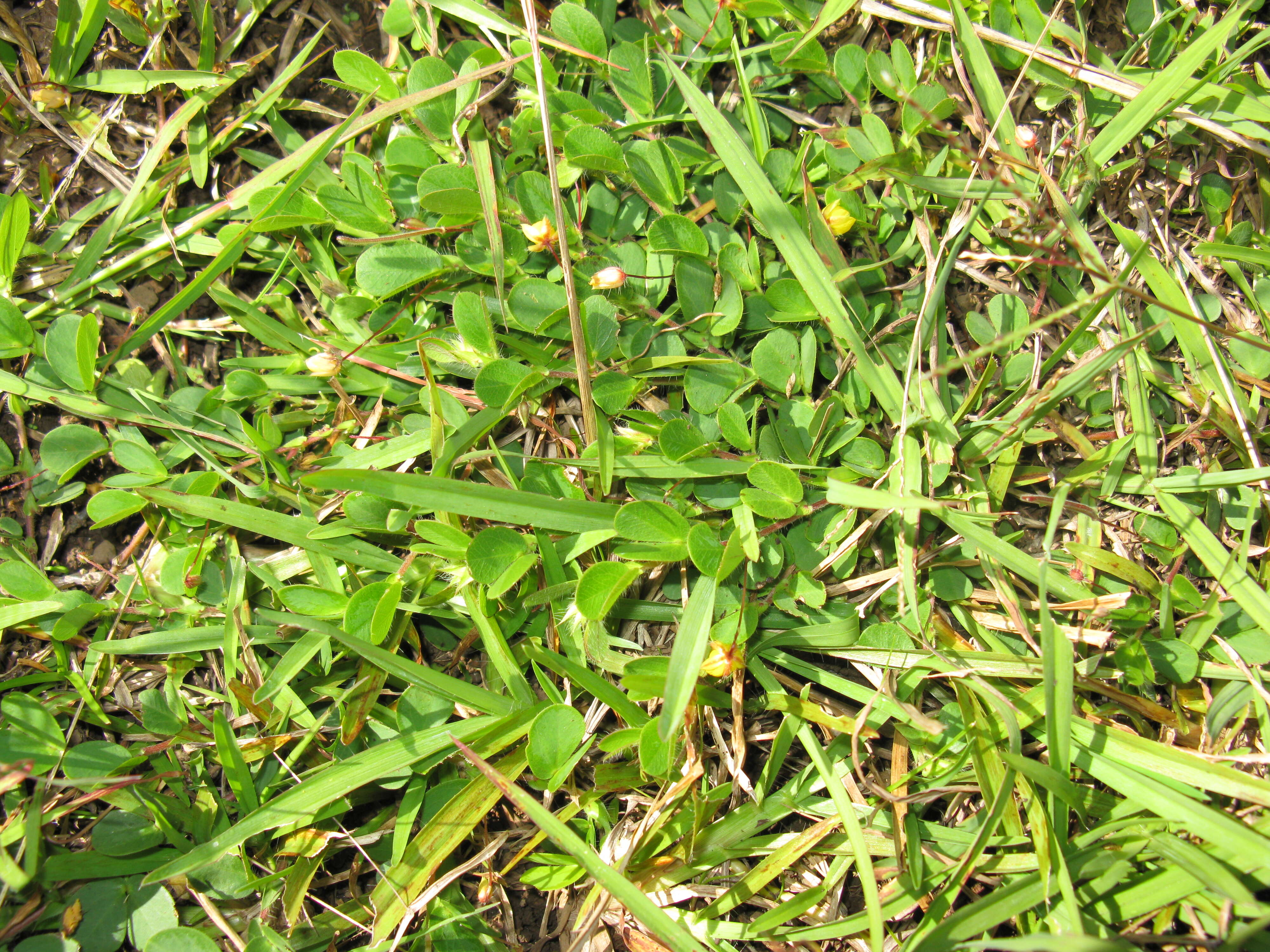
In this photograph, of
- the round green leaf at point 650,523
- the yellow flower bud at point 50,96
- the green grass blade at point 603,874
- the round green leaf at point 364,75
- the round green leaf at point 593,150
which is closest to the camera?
the green grass blade at point 603,874

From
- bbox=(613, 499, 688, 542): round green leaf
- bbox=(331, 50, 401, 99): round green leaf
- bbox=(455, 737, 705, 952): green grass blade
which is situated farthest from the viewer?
bbox=(331, 50, 401, 99): round green leaf

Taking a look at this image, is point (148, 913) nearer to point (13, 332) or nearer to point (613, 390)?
point (13, 332)

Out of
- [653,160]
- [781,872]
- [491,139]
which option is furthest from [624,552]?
[491,139]

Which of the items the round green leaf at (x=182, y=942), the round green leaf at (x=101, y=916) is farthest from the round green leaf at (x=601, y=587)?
the round green leaf at (x=101, y=916)

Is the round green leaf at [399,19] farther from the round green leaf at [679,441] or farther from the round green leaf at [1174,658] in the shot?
the round green leaf at [1174,658]

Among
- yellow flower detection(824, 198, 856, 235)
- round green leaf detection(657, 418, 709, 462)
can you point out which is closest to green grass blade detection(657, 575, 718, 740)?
round green leaf detection(657, 418, 709, 462)

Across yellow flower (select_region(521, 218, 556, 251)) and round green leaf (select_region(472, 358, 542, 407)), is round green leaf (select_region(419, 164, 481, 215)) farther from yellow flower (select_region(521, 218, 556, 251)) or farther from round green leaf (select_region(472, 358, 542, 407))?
round green leaf (select_region(472, 358, 542, 407))

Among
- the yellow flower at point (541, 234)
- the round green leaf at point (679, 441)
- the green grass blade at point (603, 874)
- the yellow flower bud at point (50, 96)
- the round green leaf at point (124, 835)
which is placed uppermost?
the yellow flower bud at point (50, 96)
